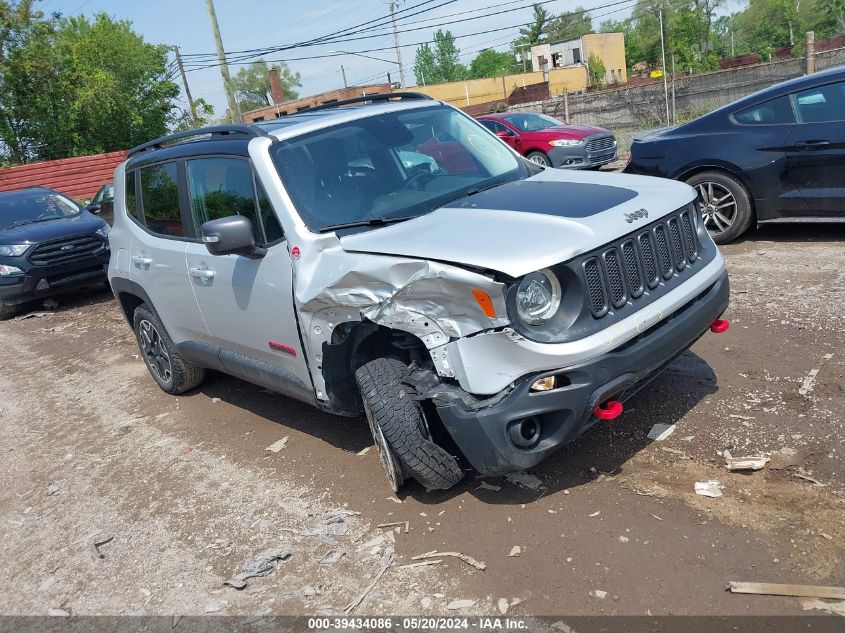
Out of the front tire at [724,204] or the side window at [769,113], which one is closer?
the side window at [769,113]

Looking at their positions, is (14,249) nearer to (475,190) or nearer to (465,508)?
(475,190)

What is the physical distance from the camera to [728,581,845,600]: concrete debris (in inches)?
107

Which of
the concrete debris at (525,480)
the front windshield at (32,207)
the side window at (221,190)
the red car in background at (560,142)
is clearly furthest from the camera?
the red car in background at (560,142)

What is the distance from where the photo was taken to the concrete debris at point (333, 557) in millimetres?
3496

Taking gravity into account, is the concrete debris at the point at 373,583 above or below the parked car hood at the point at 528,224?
below

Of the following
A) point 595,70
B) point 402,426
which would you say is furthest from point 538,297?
point 595,70

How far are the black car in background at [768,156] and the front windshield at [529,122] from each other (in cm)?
860

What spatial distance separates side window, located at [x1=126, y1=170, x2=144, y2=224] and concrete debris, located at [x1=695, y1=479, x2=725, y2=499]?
4.35 metres

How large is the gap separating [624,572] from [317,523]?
1624mm

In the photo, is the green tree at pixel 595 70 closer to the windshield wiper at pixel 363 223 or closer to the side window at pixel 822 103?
the side window at pixel 822 103

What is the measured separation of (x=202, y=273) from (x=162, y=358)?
5.45 ft

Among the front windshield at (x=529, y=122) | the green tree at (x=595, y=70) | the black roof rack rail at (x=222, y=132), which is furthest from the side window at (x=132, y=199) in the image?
the green tree at (x=595, y=70)

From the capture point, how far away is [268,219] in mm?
4098

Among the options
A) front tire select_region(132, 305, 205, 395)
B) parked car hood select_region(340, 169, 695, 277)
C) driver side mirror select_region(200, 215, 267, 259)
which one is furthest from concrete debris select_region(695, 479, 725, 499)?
front tire select_region(132, 305, 205, 395)
